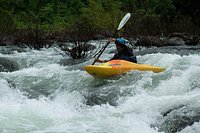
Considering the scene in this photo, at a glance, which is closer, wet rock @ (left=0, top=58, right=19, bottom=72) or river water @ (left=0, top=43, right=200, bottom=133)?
river water @ (left=0, top=43, right=200, bottom=133)

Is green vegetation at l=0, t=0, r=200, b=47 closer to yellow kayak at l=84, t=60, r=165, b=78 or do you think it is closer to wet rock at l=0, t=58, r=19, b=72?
wet rock at l=0, t=58, r=19, b=72

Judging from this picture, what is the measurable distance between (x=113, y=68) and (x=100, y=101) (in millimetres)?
1390

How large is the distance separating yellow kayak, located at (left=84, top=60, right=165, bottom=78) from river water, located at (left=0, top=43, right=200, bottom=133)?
140 millimetres

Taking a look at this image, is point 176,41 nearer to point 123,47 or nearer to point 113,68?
point 123,47

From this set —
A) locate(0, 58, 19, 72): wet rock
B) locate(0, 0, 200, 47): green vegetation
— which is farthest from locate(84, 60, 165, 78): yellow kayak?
locate(0, 0, 200, 47): green vegetation

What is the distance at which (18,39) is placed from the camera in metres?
16.6

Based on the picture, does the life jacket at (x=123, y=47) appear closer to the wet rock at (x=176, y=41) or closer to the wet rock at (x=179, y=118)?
the wet rock at (x=179, y=118)

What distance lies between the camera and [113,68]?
8.54 metres

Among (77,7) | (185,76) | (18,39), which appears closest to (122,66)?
(185,76)

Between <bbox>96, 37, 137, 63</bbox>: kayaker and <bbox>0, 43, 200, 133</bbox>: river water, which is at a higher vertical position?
<bbox>96, 37, 137, 63</bbox>: kayaker

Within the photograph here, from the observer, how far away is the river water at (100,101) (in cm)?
584

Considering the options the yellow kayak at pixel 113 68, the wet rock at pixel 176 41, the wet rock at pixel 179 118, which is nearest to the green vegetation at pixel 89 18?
the wet rock at pixel 176 41

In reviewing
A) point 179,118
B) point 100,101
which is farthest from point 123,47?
point 179,118

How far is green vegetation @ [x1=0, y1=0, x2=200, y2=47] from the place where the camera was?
18.9 metres
